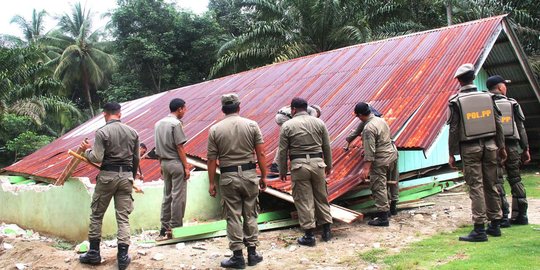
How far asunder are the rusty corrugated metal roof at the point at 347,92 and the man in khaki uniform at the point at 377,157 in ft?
1.13

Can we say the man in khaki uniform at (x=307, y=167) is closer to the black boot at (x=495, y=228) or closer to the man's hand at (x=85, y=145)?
the black boot at (x=495, y=228)

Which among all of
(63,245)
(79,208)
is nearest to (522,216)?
(79,208)

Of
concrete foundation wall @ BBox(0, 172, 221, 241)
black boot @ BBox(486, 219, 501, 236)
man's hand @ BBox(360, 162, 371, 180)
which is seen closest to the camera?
black boot @ BBox(486, 219, 501, 236)

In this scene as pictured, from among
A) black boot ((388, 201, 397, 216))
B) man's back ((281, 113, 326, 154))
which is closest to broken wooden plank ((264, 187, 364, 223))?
black boot ((388, 201, 397, 216))

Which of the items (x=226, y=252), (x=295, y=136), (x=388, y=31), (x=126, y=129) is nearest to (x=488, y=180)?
(x=295, y=136)

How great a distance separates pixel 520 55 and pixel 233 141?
758 centimetres

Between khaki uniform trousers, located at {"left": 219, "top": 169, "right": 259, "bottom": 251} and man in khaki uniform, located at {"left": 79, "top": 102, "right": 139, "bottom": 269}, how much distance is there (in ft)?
3.56

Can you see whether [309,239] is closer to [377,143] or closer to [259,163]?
[259,163]

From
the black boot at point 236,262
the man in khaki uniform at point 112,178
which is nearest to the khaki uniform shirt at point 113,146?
the man in khaki uniform at point 112,178

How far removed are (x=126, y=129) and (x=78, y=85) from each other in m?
33.4

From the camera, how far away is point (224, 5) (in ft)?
106

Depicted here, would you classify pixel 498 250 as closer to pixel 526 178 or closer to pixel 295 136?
pixel 295 136

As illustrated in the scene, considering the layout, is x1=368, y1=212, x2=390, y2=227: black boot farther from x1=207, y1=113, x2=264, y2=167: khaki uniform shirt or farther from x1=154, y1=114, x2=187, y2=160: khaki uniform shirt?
x1=154, y1=114, x2=187, y2=160: khaki uniform shirt

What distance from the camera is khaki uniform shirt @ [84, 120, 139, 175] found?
4.96 metres
